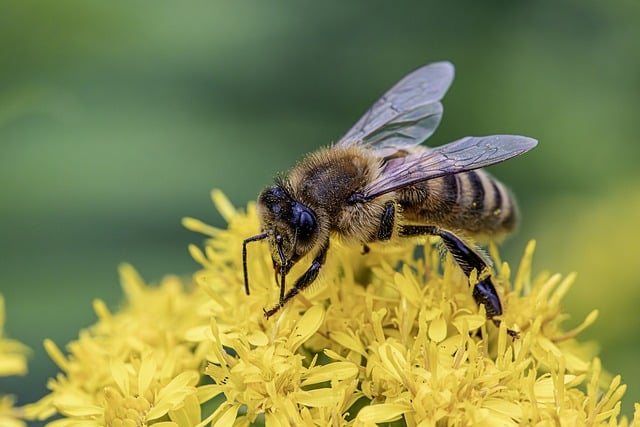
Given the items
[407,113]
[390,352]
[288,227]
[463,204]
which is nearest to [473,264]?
[463,204]

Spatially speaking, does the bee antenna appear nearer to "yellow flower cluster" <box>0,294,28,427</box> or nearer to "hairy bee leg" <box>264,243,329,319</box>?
"hairy bee leg" <box>264,243,329,319</box>

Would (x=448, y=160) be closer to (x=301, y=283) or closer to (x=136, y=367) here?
(x=301, y=283)

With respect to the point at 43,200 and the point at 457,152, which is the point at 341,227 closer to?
the point at 457,152

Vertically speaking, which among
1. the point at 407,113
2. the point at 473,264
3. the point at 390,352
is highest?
the point at 407,113

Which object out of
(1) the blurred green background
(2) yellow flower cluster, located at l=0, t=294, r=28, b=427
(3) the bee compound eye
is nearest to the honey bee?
(3) the bee compound eye

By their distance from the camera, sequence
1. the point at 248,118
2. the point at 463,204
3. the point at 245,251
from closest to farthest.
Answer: the point at 245,251 < the point at 463,204 < the point at 248,118

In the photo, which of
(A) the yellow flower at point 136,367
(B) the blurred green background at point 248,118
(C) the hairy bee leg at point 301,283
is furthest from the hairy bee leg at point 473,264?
(B) the blurred green background at point 248,118

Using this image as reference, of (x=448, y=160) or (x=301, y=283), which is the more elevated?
(x=448, y=160)
